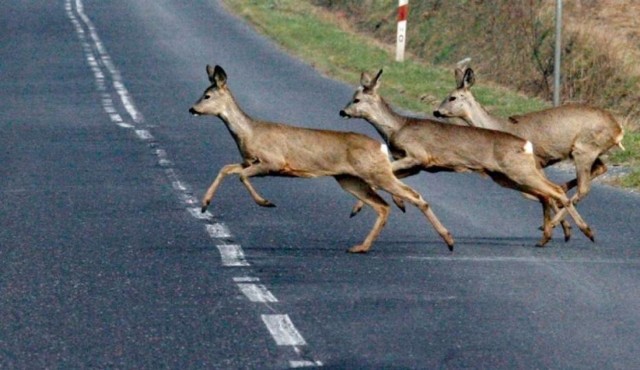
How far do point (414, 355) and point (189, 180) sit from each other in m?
8.55

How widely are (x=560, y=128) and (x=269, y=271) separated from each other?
4127 mm

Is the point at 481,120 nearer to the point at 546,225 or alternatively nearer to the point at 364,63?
the point at 546,225

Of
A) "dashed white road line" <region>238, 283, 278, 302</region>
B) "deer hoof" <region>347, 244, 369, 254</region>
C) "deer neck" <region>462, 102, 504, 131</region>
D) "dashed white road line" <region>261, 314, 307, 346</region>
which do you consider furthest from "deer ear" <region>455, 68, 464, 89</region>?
"dashed white road line" <region>261, 314, 307, 346</region>

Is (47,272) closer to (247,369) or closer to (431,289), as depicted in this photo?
(431,289)

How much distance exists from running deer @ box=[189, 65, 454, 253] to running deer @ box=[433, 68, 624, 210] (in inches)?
83.0

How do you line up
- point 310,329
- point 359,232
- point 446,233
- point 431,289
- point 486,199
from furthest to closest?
point 486,199
point 359,232
point 446,233
point 431,289
point 310,329

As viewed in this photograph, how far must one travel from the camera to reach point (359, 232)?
1306cm

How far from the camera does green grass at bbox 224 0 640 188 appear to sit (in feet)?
80.3

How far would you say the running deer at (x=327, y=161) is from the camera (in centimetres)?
1209

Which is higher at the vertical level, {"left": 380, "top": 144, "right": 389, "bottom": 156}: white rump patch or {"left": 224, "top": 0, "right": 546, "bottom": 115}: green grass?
{"left": 380, "top": 144, "right": 389, "bottom": 156}: white rump patch

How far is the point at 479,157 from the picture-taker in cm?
1257

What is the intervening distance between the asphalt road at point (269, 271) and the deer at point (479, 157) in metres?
0.33

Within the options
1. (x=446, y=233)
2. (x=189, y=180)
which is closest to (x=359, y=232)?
(x=446, y=233)

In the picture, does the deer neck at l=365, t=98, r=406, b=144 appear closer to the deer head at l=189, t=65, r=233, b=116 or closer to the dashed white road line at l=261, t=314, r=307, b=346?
the deer head at l=189, t=65, r=233, b=116
